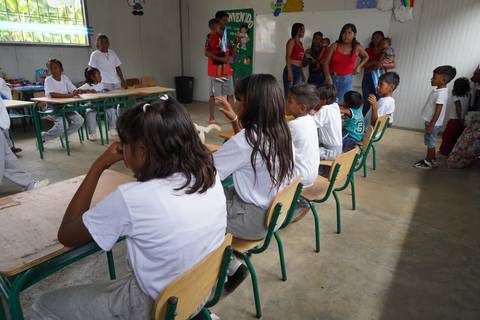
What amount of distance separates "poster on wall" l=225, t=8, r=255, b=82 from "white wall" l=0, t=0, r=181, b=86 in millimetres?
1622

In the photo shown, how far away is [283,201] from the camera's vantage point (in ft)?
4.86

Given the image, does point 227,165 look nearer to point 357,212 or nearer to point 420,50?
point 357,212

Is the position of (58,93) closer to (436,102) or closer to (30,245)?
(30,245)

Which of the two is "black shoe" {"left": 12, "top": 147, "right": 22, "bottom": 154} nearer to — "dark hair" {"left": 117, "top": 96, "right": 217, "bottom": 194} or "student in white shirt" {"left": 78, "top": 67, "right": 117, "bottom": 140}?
"student in white shirt" {"left": 78, "top": 67, "right": 117, "bottom": 140}

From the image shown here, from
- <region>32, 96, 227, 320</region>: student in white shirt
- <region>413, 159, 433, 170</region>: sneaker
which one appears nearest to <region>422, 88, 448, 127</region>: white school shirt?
<region>413, 159, 433, 170</region>: sneaker

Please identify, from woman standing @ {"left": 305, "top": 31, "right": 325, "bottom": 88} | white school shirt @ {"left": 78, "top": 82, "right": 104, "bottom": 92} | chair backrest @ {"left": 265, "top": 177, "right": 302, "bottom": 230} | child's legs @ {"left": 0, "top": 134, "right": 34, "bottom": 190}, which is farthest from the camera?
woman standing @ {"left": 305, "top": 31, "right": 325, "bottom": 88}

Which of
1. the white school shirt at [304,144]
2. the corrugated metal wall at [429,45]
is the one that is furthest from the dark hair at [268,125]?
the corrugated metal wall at [429,45]

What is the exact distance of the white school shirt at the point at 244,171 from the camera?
1.47 metres

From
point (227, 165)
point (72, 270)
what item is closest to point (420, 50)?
point (227, 165)

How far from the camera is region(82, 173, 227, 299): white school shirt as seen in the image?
0.85 metres

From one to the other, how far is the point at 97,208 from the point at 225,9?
292 inches

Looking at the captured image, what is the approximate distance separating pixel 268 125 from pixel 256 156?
0.54 ft

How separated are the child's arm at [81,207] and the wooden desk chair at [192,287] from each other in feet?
1.04

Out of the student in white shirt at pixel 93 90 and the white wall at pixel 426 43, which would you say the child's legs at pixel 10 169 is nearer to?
the student in white shirt at pixel 93 90
